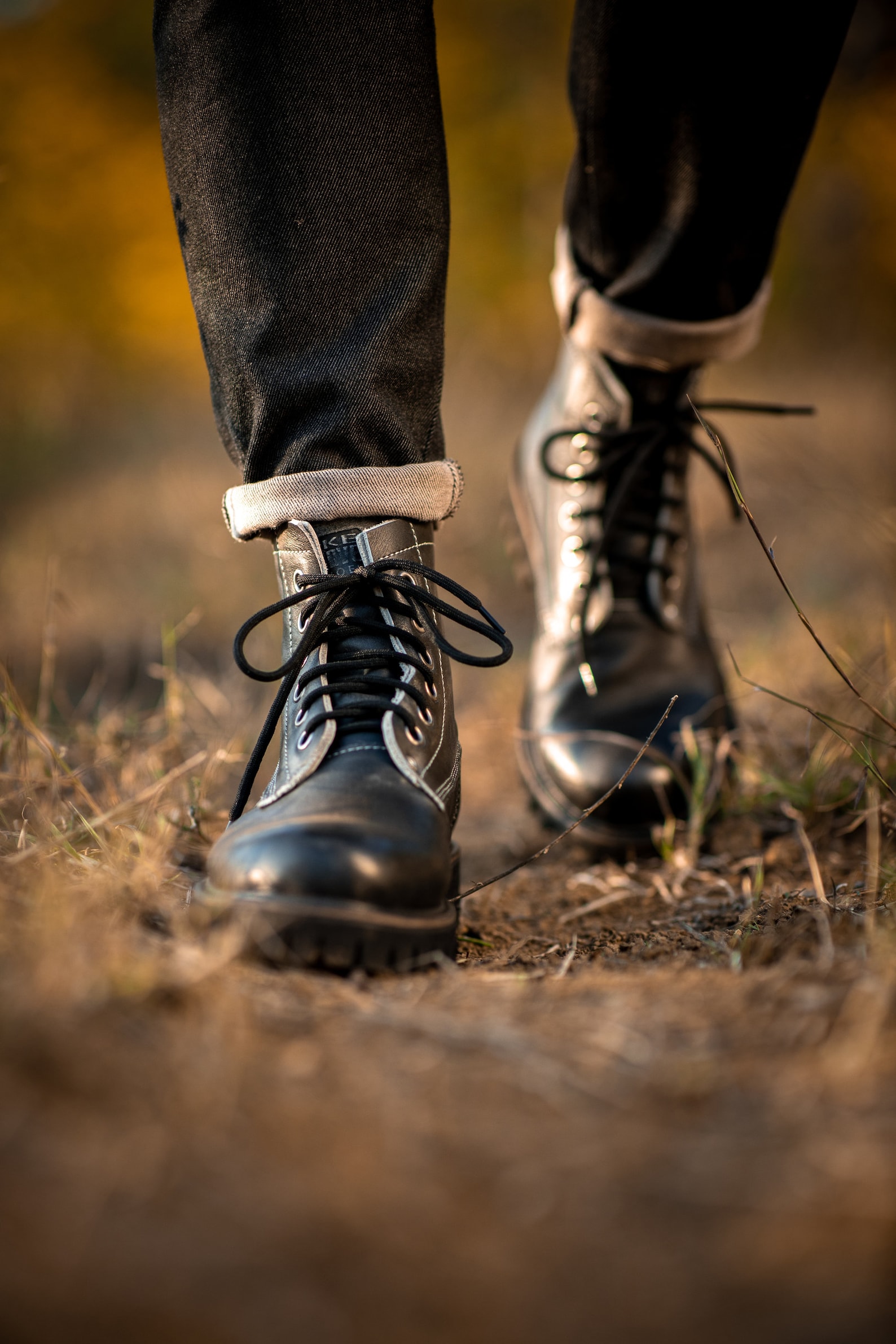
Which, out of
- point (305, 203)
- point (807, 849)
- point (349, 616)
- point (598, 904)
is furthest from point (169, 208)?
point (807, 849)

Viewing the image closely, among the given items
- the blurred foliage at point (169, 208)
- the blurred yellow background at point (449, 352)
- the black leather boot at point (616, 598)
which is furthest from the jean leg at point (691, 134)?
the blurred foliage at point (169, 208)

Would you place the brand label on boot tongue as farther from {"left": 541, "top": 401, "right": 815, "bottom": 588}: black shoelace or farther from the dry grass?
{"left": 541, "top": 401, "right": 815, "bottom": 588}: black shoelace

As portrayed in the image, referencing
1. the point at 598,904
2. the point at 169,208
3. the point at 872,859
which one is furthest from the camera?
the point at 169,208

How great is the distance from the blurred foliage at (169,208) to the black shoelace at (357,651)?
7.13 meters

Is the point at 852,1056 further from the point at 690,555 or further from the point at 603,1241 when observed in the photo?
the point at 690,555

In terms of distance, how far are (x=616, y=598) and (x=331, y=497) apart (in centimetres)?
63

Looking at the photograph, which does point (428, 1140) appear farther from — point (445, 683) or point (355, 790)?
point (445, 683)

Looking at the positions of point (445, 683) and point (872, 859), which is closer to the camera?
point (872, 859)

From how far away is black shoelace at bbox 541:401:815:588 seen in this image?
1.47m

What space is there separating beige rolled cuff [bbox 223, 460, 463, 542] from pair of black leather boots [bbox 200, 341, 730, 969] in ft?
0.07

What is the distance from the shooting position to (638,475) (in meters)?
1.48

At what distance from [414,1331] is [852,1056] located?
327 millimetres

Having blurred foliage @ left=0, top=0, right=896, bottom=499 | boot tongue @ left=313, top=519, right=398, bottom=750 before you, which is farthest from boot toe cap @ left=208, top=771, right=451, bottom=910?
blurred foliage @ left=0, top=0, right=896, bottom=499

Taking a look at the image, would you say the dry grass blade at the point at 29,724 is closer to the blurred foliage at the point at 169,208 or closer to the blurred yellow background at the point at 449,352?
the blurred yellow background at the point at 449,352
